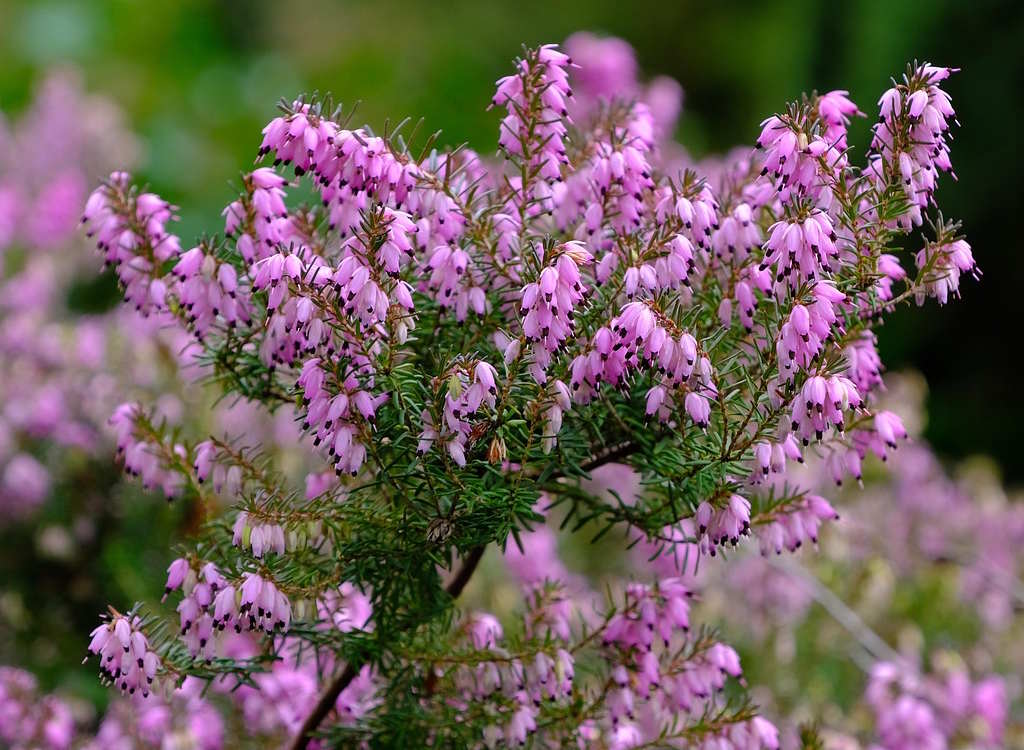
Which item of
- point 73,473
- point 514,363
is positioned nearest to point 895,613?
point 73,473

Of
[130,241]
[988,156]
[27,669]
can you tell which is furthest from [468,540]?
[988,156]

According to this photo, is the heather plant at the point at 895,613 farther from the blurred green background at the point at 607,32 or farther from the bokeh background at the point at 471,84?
the blurred green background at the point at 607,32

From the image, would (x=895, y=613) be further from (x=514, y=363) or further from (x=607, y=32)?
(x=607, y=32)

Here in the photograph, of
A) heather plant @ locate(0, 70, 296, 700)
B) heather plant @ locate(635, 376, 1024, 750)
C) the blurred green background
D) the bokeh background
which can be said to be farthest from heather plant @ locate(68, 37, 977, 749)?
the blurred green background

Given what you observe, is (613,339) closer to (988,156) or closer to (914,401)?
(914,401)

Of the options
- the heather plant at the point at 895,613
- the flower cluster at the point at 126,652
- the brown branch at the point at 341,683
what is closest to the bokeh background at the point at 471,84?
the brown branch at the point at 341,683

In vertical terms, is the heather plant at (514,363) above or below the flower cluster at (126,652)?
above
